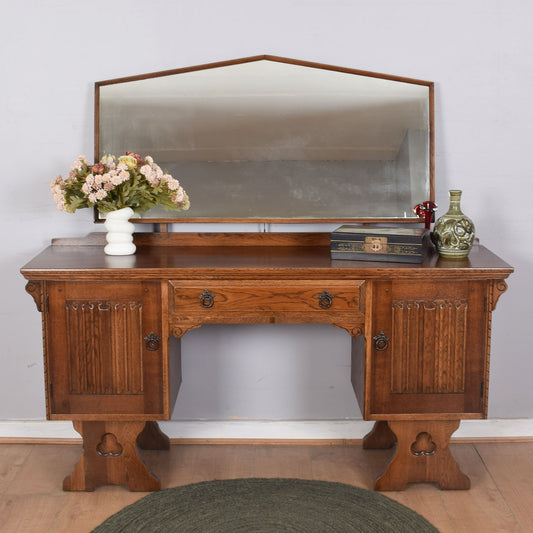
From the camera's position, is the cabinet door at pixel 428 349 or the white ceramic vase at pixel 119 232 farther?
the white ceramic vase at pixel 119 232

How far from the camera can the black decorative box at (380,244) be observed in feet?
9.39

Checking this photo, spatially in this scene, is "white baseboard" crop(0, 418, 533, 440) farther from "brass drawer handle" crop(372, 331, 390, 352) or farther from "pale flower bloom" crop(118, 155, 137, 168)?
"pale flower bloom" crop(118, 155, 137, 168)

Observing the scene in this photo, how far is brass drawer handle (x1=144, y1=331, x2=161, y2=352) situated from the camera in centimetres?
288

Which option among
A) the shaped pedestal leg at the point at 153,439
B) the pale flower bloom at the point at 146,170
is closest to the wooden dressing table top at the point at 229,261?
the pale flower bloom at the point at 146,170

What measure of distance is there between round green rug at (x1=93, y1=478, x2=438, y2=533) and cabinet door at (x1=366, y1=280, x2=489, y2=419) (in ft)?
1.27

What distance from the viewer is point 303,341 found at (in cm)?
346

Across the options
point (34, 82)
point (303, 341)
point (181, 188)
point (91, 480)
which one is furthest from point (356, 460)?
point (34, 82)

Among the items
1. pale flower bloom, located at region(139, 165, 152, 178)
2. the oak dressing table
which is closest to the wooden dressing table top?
the oak dressing table

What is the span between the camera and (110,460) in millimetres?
3070

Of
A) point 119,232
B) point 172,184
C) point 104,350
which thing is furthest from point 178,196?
point 104,350

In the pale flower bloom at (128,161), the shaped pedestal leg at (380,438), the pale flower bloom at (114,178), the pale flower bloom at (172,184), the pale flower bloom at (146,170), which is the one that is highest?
the pale flower bloom at (128,161)

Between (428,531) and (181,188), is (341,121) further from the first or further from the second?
(428,531)

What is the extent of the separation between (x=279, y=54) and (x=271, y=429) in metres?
1.71

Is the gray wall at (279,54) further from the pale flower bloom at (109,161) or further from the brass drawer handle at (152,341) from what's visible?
the brass drawer handle at (152,341)
